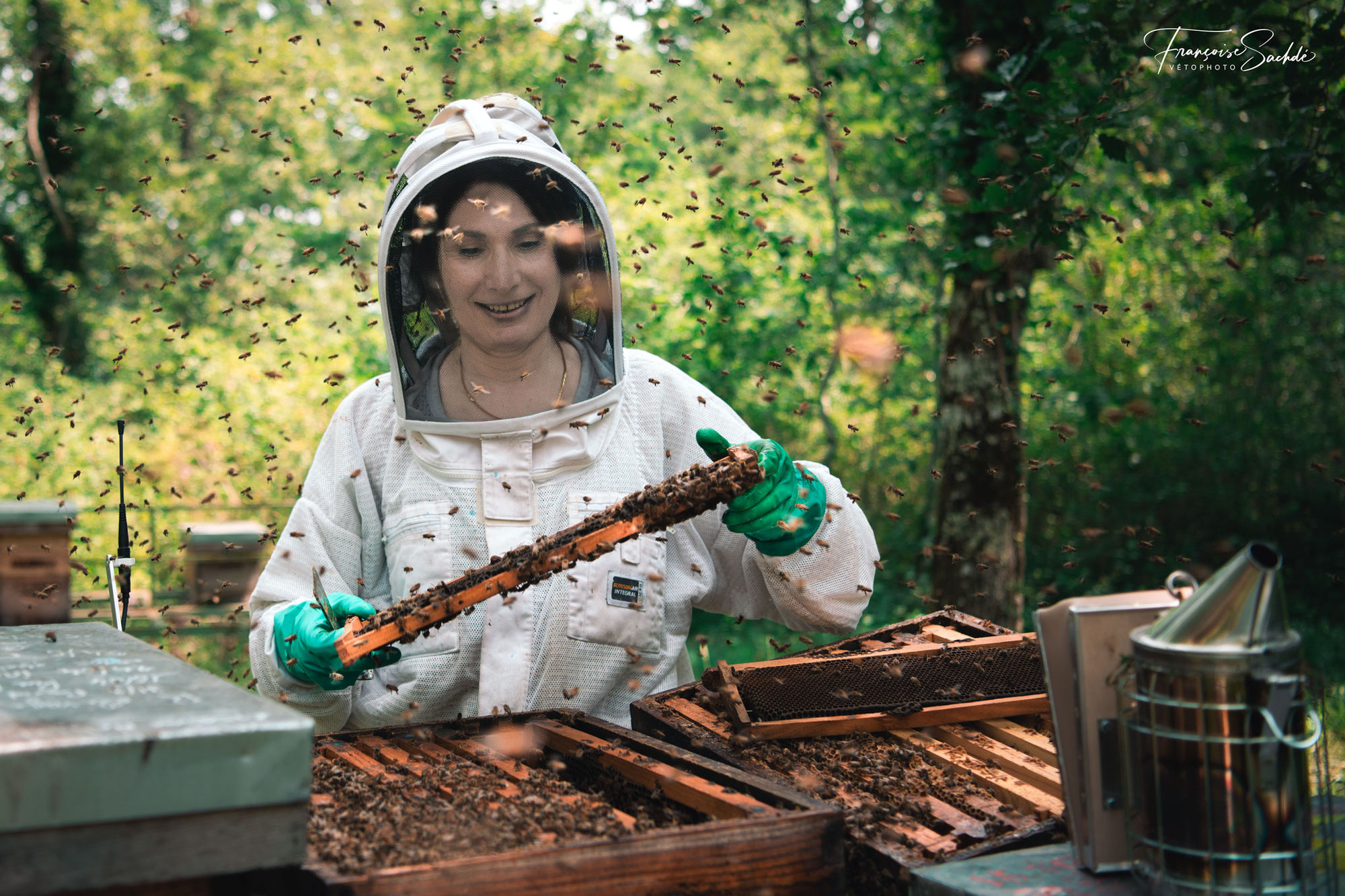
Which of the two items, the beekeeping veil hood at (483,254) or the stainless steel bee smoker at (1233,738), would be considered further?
the beekeeping veil hood at (483,254)

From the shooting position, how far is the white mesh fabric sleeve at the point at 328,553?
8.14ft

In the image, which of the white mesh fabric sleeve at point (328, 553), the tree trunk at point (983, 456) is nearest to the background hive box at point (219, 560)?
the tree trunk at point (983, 456)

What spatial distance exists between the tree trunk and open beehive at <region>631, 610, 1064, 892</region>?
3.12 metres

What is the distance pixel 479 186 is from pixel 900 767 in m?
1.69

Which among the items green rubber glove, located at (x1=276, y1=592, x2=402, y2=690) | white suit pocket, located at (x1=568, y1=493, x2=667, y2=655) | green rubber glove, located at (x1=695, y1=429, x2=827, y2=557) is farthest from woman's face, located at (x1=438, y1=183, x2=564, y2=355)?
green rubber glove, located at (x1=276, y1=592, x2=402, y2=690)

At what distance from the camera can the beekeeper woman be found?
8.37 feet

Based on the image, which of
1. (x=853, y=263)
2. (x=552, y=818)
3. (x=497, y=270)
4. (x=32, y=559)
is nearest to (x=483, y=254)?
(x=497, y=270)

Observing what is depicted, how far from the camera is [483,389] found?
2.70m

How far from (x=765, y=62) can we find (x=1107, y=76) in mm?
8920

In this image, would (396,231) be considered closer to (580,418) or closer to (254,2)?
(580,418)

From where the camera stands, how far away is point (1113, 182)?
30.9ft

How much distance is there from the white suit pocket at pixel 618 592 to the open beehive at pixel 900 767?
30 cm

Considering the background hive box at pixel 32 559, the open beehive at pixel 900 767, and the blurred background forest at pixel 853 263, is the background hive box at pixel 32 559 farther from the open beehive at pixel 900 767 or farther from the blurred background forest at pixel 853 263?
the open beehive at pixel 900 767

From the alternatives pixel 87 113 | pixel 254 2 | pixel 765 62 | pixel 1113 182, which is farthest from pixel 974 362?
pixel 254 2
